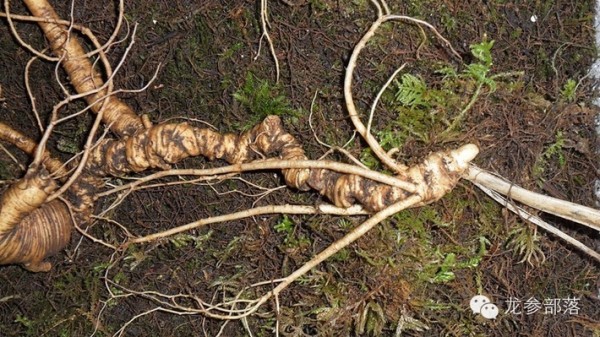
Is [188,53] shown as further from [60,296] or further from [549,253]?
[549,253]

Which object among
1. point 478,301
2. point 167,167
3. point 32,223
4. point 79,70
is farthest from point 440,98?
point 32,223

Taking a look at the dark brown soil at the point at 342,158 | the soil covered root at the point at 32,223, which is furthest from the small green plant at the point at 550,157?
the soil covered root at the point at 32,223

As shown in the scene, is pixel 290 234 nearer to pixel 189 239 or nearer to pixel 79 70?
pixel 189 239

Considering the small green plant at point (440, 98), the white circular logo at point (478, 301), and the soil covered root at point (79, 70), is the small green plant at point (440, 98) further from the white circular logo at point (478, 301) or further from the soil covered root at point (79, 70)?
the soil covered root at point (79, 70)

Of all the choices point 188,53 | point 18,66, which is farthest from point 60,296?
point 188,53

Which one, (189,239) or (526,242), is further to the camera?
(189,239)
